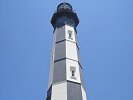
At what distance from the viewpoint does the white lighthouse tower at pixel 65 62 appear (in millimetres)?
17781

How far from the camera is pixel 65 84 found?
59.1ft

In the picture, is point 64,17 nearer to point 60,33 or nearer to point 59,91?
point 60,33

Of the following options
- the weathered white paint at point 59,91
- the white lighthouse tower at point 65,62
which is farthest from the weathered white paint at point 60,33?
the weathered white paint at point 59,91

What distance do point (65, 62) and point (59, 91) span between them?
2.70 m

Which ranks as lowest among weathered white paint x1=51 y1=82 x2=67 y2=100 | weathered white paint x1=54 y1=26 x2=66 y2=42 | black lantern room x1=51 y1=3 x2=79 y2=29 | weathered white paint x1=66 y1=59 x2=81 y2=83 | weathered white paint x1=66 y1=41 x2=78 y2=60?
weathered white paint x1=51 y1=82 x2=67 y2=100

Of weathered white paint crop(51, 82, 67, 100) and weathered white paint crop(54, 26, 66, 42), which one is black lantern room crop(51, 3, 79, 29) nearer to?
weathered white paint crop(54, 26, 66, 42)

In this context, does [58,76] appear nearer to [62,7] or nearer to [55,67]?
[55,67]

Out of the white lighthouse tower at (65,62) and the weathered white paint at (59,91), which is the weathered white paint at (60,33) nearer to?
the white lighthouse tower at (65,62)

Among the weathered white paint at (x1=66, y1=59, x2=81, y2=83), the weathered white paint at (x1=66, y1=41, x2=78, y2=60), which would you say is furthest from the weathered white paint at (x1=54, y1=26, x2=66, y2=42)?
the weathered white paint at (x1=66, y1=59, x2=81, y2=83)

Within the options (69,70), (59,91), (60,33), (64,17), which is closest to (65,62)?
(69,70)

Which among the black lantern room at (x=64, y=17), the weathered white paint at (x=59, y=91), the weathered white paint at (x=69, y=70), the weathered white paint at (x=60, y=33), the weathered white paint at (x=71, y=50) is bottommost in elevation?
the weathered white paint at (x=59, y=91)

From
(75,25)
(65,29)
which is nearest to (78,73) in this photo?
(65,29)

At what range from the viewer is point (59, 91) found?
1773cm

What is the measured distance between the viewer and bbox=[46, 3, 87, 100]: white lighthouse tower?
17781 millimetres
